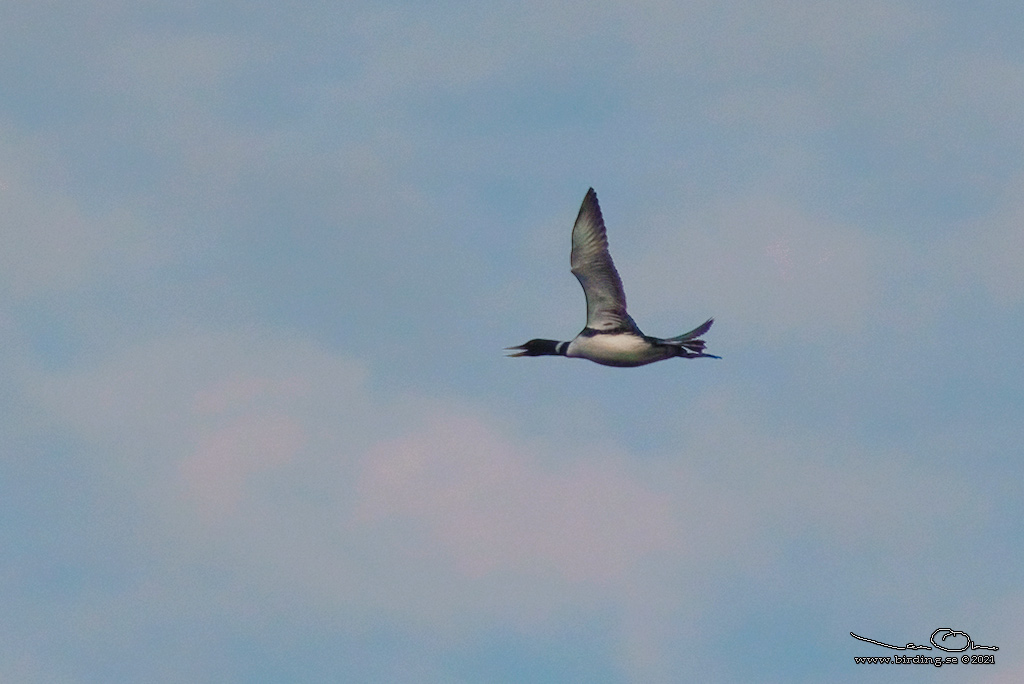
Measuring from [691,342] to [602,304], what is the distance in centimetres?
251

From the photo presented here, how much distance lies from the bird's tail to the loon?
1.13 feet

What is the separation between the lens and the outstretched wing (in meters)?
23.5

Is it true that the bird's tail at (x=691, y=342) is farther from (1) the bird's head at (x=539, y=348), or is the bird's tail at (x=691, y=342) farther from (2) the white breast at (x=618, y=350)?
(1) the bird's head at (x=539, y=348)

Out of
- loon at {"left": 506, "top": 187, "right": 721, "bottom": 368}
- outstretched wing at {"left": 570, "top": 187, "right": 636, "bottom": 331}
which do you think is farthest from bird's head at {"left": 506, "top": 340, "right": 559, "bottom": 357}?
outstretched wing at {"left": 570, "top": 187, "right": 636, "bottom": 331}

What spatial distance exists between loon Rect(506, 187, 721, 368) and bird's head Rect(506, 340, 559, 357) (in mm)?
1775

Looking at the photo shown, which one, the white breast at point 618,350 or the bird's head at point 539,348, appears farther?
the bird's head at point 539,348

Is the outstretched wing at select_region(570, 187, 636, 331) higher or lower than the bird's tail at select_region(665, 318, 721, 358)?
higher

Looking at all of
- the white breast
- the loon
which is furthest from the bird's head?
the loon

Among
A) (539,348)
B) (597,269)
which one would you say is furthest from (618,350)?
(539,348)

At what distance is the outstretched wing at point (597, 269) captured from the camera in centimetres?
2355

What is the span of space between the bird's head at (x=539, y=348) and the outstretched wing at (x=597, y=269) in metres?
2.31

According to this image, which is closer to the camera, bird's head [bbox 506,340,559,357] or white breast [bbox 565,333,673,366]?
white breast [bbox 565,333,673,366]

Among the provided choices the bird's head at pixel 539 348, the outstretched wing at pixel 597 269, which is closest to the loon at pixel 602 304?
the outstretched wing at pixel 597 269

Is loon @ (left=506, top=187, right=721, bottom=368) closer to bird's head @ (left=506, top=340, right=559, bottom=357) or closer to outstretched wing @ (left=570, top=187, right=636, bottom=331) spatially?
outstretched wing @ (left=570, top=187, right=636, bottom=331)
